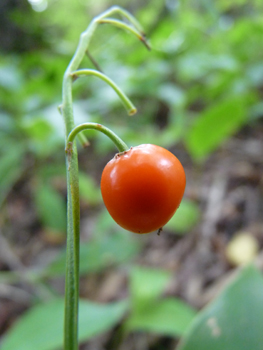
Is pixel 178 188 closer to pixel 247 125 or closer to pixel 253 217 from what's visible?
pixel 253 217

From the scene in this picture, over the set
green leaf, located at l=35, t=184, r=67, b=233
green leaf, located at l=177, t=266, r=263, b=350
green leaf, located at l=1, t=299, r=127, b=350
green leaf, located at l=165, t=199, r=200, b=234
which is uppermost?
green leaf, located at l=35, t=184, r=67, b=233

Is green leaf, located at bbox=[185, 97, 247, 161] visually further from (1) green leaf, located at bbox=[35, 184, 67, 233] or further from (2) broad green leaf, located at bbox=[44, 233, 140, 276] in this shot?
(1) green leaf, located at bbox=[35, 184, 67, 233]

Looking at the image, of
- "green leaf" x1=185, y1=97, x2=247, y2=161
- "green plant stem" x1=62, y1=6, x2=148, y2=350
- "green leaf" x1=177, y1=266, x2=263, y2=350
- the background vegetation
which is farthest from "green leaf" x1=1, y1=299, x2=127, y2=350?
"green leaf" x1=185, y1=97, x2=247, y2=161

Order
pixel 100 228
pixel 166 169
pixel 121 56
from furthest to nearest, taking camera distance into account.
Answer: pixel 121 56 < pixel 100 228 < pixel 166 169

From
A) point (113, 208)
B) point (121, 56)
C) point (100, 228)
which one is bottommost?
point (113, 208)

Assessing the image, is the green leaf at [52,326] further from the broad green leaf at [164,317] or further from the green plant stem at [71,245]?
the green plant stem at [71,245]

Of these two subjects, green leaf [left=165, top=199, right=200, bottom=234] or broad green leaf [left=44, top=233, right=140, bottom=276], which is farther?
green leaf [left=165, top=199, right=200, bottom=234]

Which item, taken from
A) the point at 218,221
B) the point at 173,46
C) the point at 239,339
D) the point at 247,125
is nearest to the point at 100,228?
the point at 218,221

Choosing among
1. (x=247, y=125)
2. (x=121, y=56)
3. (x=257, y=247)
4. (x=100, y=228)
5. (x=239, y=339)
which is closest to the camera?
(x=239, y=339)
